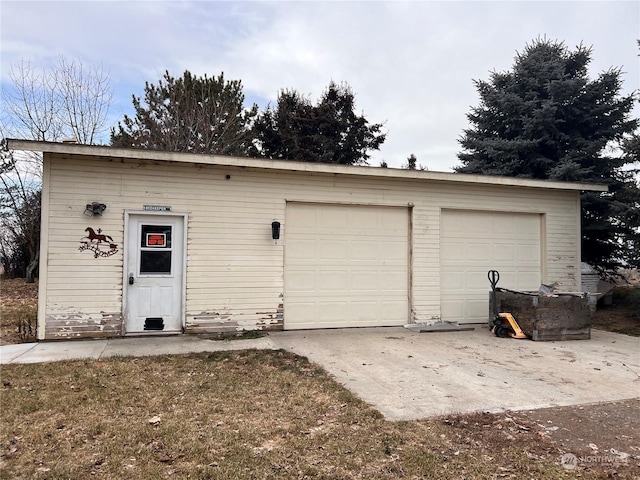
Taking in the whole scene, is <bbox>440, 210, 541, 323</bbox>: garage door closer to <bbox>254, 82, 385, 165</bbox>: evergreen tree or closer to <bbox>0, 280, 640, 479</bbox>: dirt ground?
<bbox>0, 280, 640, 479</bbox>: dirt ground

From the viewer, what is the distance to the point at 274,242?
752 centimetres

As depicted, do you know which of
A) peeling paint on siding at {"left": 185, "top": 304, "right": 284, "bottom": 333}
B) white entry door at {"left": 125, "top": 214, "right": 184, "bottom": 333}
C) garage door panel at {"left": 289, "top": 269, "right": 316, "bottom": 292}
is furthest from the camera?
garage door panel at {"left": 289, "top": 269, "right": 316, "bottom": 292}

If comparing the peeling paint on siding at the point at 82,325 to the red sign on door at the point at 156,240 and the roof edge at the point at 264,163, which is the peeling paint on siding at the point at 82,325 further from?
the roof edge at the point at 264,163

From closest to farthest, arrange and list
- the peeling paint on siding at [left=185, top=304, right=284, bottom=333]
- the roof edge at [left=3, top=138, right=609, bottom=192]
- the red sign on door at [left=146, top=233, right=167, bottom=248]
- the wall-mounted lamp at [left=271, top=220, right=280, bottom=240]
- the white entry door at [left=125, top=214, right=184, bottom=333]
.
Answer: the roof edge at [left=3, top=138, right=609, bottom=192] → the white entry door at [left=125, top=214, right=184, bottom=333] → the red sign on door at [left=146, top=233, right=167, bottom=248] → the peeling paint on siding at [left=185, top=304, right=284, bottom=333] → the wall-mounted lamp at [left=271, top=220, right=280, bottom=240]

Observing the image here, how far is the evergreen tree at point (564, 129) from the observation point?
11109 mm

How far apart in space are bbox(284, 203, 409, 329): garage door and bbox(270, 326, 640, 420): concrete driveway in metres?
0.42

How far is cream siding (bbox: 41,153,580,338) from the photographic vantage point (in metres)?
6.54

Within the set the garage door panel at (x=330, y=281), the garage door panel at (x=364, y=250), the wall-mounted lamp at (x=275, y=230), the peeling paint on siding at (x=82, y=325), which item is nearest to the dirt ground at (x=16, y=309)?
the peeling paint on siding at (x=82, y=325)

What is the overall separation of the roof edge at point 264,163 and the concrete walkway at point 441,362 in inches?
112

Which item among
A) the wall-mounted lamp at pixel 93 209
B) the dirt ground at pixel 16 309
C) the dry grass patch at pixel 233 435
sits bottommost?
the dry grass patch at pixel 233 435

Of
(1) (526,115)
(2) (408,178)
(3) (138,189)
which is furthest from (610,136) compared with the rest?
(3) (138,189)

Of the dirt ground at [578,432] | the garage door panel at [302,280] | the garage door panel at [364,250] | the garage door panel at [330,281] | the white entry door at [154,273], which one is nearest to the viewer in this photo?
the dirt ground at [578,432]

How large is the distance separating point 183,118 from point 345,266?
10918 mm

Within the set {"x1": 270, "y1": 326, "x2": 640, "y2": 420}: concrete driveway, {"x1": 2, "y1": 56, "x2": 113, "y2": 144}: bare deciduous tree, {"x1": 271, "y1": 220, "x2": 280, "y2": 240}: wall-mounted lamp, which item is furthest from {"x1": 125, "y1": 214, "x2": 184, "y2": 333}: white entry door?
{"x1": 2, "y1": 56, "x2": 113, "y2": 144}: bare deciduous tree
